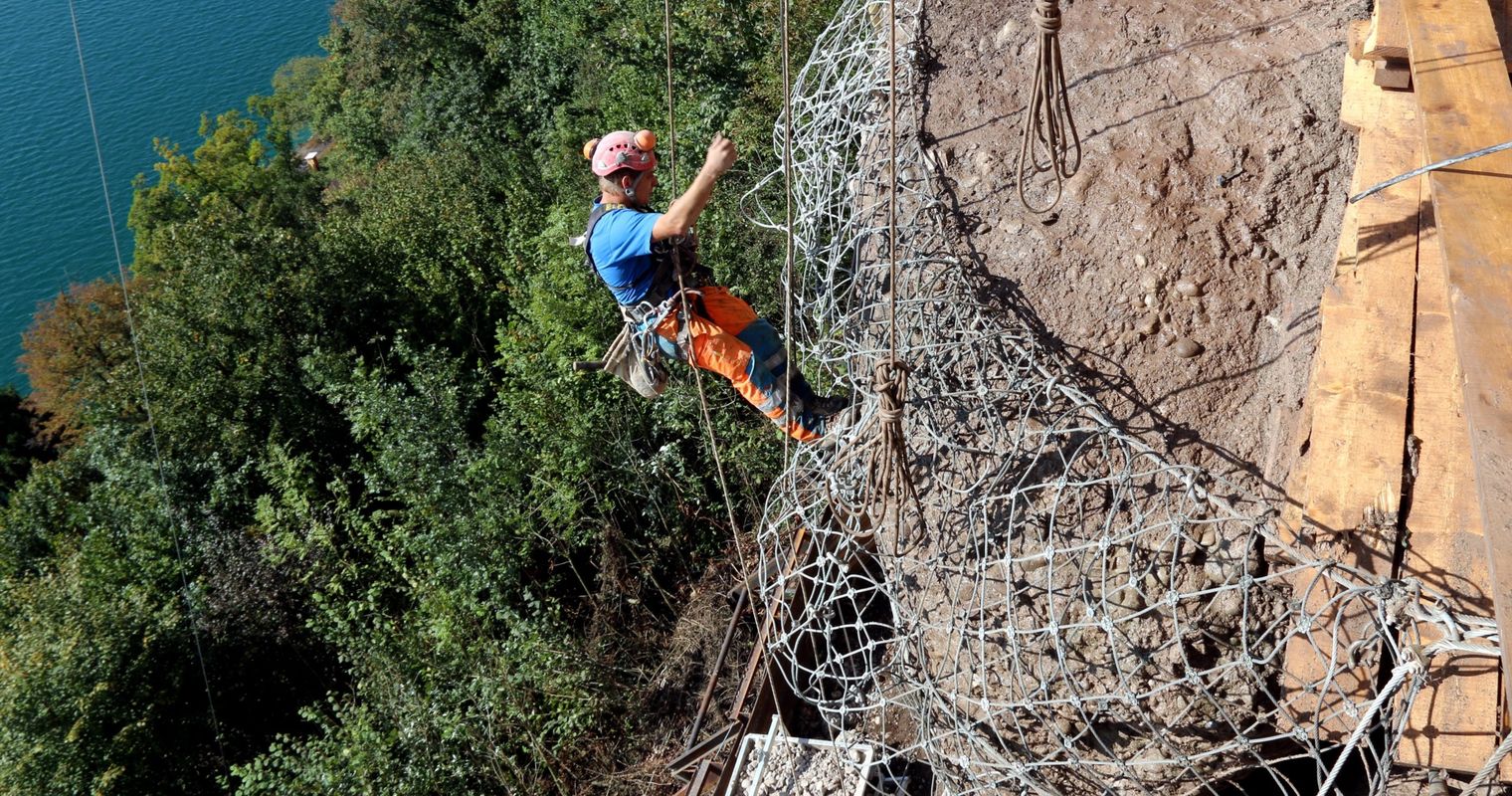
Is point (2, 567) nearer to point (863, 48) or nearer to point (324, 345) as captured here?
point (324, 345)

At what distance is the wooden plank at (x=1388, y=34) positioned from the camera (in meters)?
3.85

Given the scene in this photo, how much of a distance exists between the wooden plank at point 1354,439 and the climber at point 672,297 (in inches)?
78.6

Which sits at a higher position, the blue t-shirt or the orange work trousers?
the blue t-shirt

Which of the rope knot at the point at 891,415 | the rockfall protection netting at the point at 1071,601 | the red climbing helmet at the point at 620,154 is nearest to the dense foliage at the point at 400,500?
the rockfall protection netting at the point at 1071,601

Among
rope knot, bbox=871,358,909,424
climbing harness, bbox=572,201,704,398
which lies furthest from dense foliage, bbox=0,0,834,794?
rope knot, bbox=871,358,909,424

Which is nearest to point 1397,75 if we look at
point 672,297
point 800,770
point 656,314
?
point 672,297

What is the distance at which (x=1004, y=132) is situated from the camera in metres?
5.11

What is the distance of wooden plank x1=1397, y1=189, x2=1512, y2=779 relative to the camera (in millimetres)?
2988

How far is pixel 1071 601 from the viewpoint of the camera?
3672 millimetres

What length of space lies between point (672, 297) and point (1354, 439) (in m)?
2.66

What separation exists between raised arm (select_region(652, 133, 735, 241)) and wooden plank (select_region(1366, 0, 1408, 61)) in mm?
2383

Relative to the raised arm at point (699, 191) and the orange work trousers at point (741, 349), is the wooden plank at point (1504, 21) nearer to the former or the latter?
the raised arm at point (699, 191)

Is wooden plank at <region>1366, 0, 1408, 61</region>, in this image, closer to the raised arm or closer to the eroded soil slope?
the eroded soil slope

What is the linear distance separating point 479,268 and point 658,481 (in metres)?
5.92
